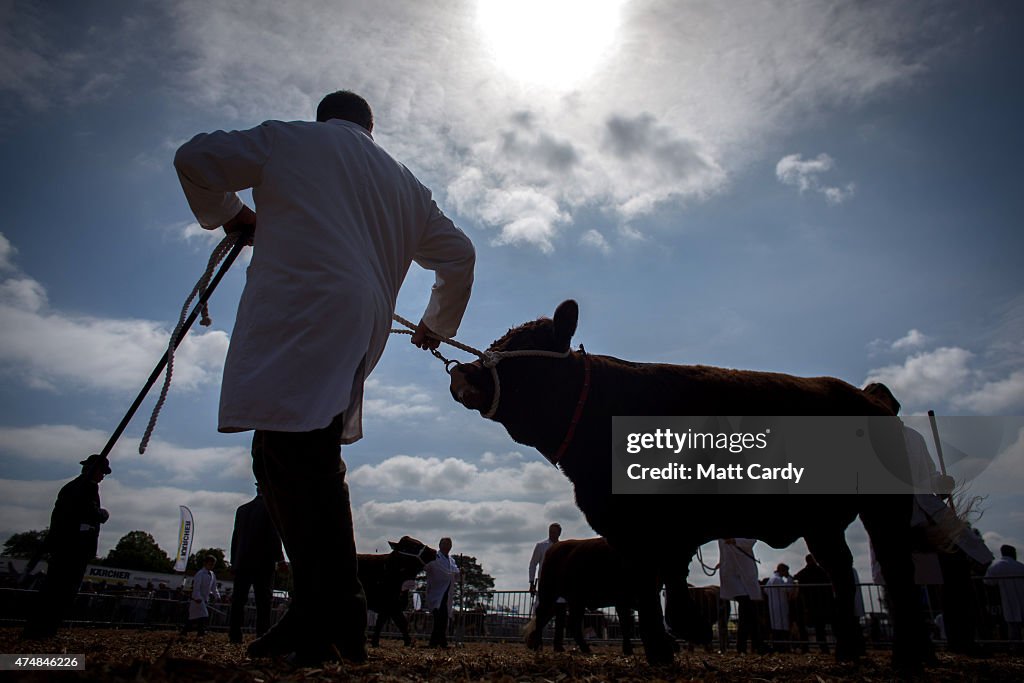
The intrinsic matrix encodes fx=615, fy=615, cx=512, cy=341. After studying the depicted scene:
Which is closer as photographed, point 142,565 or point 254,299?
point 254,299

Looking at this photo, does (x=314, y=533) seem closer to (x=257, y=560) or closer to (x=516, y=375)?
(x=516, y=375)

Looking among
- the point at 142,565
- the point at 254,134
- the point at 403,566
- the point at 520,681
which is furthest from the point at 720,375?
the point at 142,565

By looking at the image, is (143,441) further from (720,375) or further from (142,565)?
(142,565)

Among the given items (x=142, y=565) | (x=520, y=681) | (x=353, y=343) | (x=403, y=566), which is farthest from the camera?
(x=142, y=565)

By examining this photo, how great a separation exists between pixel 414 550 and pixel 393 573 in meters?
0.71

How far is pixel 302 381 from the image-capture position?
252 centimetres

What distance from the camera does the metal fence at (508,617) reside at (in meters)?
11.3

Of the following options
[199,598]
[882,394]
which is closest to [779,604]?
[882,394]

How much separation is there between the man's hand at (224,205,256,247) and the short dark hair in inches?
30.9

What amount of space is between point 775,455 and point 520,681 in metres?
2.38

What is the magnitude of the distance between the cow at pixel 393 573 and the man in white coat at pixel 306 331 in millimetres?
11168

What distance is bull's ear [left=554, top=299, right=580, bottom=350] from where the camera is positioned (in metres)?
4.23

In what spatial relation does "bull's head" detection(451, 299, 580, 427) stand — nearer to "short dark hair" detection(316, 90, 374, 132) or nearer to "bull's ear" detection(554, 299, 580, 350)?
"bull's ear" detection(554, 299, 580, 350)

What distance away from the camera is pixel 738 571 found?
37.4 feet
